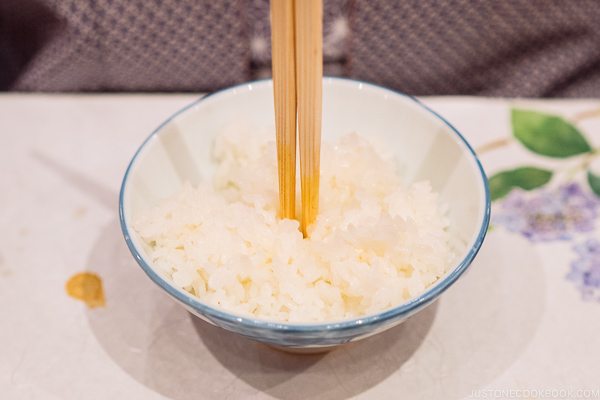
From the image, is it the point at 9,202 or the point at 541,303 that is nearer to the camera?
the point at 541,303

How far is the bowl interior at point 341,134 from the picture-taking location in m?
0.85

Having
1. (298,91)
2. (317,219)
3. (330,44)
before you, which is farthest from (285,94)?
(330,44)

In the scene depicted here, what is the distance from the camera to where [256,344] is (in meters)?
0.85

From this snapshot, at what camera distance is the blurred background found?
1280 millimetres

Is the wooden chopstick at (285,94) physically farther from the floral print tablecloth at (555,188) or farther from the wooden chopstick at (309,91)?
the floral print tablecloth at (555,188)

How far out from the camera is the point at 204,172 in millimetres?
995

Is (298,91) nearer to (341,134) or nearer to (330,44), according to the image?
(341,134)

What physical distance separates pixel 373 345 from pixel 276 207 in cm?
24

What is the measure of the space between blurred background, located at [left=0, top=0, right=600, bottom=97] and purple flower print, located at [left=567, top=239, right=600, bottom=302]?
564 millimetres

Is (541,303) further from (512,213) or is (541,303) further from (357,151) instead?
(357,151)

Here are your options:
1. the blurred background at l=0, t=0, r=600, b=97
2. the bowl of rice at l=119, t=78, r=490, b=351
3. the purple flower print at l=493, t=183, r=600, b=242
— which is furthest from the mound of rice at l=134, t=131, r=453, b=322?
the blurred background at l=0, t=0, r=600, b=97

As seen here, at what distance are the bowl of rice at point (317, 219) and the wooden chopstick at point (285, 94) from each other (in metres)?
0.04

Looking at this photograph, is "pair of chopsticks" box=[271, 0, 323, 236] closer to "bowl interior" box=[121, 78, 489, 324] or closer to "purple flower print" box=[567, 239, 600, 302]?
"bowl interior" box=[121, 78, 489, 324]

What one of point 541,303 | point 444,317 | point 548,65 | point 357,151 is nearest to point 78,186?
point 357,151
